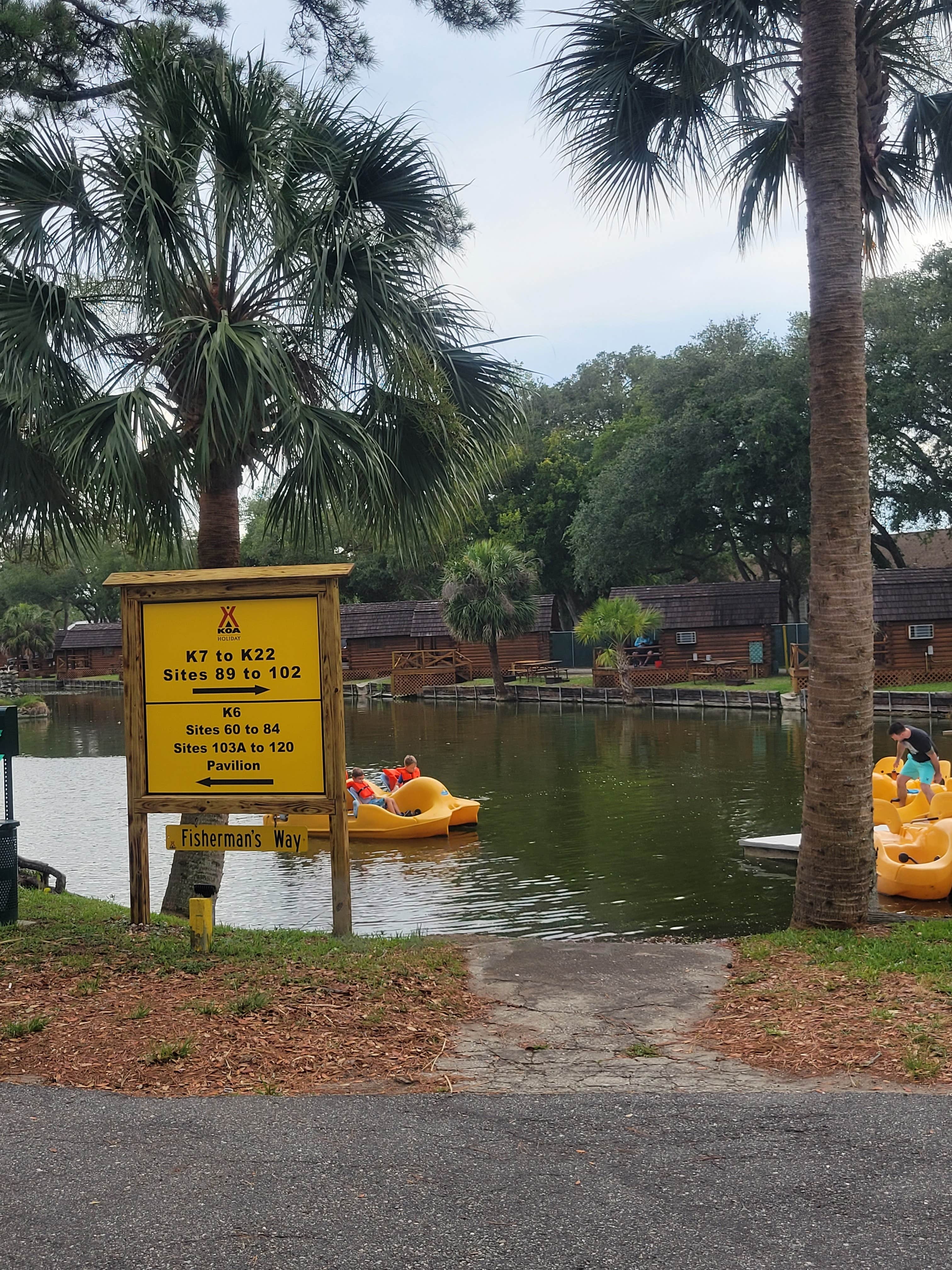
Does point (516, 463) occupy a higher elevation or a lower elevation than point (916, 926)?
higher

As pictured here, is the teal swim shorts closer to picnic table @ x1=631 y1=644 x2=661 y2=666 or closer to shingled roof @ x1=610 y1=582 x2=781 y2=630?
shingled roof @ x1=610 y1=582 x2=781 y2=630

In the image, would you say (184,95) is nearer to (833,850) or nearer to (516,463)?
(516,463)

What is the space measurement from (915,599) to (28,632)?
193 feet

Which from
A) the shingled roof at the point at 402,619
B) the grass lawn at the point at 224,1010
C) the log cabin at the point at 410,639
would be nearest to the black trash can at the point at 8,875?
the grass lawn at the point at 224,1010

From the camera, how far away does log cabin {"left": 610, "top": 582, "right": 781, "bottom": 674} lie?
50.4 metres

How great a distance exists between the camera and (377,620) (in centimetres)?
6338

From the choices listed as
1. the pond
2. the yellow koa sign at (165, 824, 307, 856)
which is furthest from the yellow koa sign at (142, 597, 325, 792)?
the pond

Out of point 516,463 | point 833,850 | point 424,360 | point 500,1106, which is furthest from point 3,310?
point 833,850

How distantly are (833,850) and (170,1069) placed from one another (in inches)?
223

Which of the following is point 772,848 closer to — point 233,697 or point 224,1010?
point 233,697

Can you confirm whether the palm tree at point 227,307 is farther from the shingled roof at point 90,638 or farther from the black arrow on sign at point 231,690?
the shingled roof at point 90,638

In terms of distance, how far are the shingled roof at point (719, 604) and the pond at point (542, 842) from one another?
15890 mm

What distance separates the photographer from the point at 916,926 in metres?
9.36

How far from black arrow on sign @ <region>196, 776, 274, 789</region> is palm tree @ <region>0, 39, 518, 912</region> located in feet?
7.13
